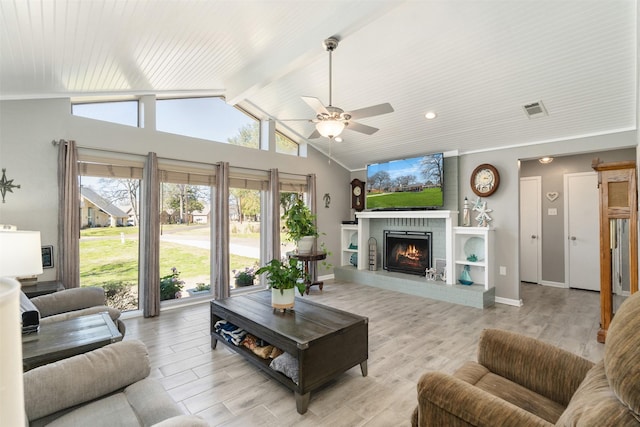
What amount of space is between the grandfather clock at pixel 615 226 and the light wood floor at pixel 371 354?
59 cm

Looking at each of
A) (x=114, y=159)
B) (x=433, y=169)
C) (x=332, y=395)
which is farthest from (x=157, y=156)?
(x=433, y=169)

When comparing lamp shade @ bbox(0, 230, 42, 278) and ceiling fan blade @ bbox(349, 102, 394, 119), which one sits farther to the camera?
ceiling fan blade @ bbox(349, 102, 394, 119)

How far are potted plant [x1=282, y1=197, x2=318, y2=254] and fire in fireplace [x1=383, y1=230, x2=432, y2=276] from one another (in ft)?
5.38

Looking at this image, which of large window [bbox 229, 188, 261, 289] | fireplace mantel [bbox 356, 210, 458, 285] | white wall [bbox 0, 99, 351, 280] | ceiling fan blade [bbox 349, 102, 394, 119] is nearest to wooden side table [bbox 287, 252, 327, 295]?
large window [bbox 229, 188, 261, 289]

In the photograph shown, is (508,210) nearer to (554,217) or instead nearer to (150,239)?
(554,217)

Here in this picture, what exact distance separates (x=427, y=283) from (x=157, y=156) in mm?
4610

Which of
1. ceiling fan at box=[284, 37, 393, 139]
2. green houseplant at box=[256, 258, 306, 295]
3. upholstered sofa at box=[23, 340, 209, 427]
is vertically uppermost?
ceiling fan at box=[284, 37, 393, 139]

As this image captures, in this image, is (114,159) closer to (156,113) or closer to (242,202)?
(156,113)

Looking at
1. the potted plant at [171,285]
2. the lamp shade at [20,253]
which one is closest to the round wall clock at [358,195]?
the potted plant at [171,285]

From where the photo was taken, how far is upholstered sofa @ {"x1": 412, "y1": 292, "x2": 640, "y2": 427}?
938mm

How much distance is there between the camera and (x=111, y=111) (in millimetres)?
4121

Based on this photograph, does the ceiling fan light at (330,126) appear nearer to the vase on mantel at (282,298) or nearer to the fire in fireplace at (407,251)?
the vase on mantel at (282,298)

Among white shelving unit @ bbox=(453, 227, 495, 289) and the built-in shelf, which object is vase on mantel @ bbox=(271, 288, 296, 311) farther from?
the built-in shelf

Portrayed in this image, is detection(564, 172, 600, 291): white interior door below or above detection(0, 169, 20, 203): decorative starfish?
below
